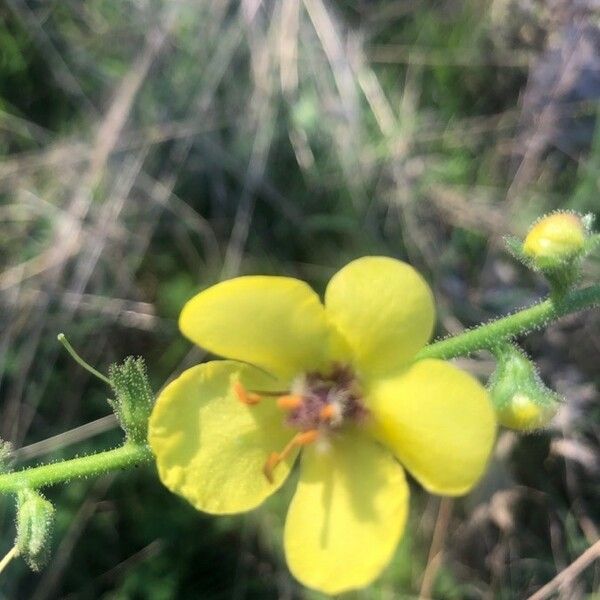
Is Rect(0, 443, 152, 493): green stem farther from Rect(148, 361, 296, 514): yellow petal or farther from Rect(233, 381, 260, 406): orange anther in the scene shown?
Rect(233, 381, 260, 406): orange anther

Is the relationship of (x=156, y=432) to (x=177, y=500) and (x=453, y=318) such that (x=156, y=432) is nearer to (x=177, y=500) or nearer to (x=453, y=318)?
(x=177, y=500)

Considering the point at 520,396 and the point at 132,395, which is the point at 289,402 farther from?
the point at 520,396

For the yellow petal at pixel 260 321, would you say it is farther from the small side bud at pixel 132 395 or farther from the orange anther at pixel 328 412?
the small side bud at pixel 132 395

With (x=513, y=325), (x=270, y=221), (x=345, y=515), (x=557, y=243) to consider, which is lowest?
(x=270, y=221)

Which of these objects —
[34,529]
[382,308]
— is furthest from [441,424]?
[34,529]

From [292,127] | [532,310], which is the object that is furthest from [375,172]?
[532,310]

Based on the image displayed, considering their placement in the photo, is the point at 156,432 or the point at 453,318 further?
the point at 453,318

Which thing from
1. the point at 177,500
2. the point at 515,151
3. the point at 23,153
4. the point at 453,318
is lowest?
the point at 177,500
